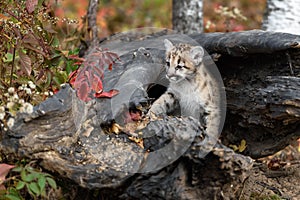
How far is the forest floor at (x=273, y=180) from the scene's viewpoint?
13.9ft

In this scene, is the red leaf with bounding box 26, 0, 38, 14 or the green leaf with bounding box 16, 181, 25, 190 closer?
the green leaf with bounding box 16, 181, 25, 190

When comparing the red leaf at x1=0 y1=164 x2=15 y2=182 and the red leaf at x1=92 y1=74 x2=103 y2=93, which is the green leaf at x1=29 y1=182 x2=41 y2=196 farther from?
the red leaf at x1=92 y1=74 x2=103 y2=93

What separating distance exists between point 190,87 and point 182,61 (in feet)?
0.96

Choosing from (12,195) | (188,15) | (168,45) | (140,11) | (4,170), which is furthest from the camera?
(140,11)

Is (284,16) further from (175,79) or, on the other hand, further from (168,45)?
(175,79)

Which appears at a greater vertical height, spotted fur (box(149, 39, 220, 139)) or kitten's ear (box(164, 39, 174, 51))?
kitten's ear (box(164, 39, 174, 51))

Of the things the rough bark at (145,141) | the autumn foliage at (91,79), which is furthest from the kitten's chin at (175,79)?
the autumn foliage at (91,79)

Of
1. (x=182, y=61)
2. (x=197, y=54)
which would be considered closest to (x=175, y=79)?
(x=182, y=61)

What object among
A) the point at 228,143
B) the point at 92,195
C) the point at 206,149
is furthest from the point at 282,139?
the point at 92,195

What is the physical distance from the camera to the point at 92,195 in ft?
11.6

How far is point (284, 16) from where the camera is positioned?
6.37 m

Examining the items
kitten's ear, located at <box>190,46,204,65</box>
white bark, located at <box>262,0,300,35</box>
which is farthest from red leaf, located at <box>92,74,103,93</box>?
white bark, located at <box>262,0,300,35</box>

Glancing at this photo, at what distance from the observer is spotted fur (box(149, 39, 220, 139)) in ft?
15.1

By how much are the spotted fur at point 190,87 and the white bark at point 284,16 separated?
2.00m
